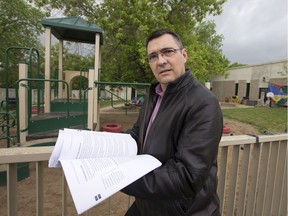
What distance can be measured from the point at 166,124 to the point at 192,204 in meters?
0.40

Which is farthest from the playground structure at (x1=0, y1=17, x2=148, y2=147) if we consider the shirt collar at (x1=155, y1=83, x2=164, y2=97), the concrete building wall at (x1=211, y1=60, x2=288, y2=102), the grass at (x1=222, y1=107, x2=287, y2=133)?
the concrete building wall at (x1=211, y1=60, x2=288, y2=102)

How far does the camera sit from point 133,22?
773cm

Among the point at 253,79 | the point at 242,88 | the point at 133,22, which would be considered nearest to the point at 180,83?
the point at 133,22

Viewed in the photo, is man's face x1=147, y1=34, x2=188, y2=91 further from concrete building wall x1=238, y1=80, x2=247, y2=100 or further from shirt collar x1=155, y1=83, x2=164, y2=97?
concrete building wall x1=238, y1=80, x2=247, y2=100

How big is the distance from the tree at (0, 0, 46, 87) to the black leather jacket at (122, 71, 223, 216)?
16.5 metres

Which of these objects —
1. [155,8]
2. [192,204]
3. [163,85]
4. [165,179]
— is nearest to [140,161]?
[165,179]

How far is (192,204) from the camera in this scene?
1.03 m

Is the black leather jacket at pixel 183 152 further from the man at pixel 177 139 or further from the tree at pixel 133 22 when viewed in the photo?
the tree at pixel 133 22

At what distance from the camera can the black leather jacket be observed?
2.87ft

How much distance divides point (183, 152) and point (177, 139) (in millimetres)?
116

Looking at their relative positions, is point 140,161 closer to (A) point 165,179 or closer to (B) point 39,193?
(A) point 165,179

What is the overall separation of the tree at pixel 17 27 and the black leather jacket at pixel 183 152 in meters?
16.5

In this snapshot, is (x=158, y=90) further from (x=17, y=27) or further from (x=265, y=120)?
→ (x=17, y=27)

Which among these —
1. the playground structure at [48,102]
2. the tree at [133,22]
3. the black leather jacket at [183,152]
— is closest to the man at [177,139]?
the black leather jacket at [183,152]
